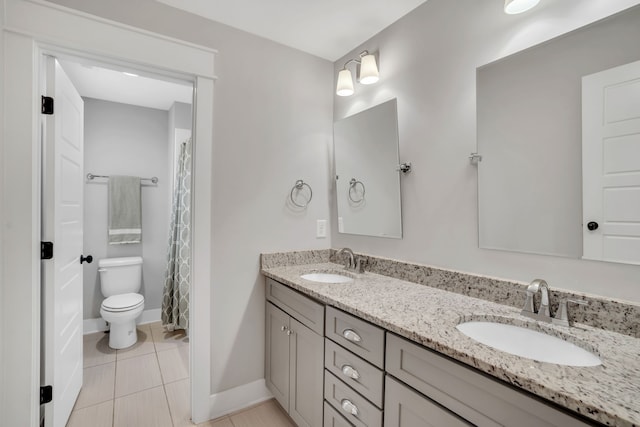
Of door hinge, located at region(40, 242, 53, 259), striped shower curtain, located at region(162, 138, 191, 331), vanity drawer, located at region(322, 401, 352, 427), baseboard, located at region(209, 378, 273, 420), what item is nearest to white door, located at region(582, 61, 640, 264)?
vanity drawer, located at region(322, 401, 352, 427)

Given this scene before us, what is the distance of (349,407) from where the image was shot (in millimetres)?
1206

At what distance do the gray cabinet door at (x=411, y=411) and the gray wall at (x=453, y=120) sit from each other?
0.67 meters

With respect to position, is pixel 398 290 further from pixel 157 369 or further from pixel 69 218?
pixel 157 369

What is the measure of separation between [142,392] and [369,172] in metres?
2.12

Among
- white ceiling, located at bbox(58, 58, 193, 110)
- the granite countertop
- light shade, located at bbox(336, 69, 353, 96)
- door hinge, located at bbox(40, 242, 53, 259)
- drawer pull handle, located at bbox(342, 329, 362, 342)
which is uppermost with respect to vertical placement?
white ceiling, located at bbox(58, 58, 193, 110)

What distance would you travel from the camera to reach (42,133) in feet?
4.73

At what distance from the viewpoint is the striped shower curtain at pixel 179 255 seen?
8.82 feet

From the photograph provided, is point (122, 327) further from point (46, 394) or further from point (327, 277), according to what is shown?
point (327, 277)

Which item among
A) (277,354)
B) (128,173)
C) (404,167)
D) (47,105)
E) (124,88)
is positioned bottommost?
(277,354)

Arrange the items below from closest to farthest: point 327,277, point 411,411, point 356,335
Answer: point 411,411 < point 356,335 < point 327,277

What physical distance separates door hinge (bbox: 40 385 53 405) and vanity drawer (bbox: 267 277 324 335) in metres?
1.15

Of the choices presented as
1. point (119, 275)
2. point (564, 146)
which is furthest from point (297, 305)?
point (119, 275)

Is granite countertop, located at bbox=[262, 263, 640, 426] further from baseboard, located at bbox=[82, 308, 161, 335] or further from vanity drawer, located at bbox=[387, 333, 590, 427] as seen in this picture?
baseboard, located at bbox=[82, 308, 161, 335]

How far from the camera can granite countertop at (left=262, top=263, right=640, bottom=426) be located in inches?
24.3
